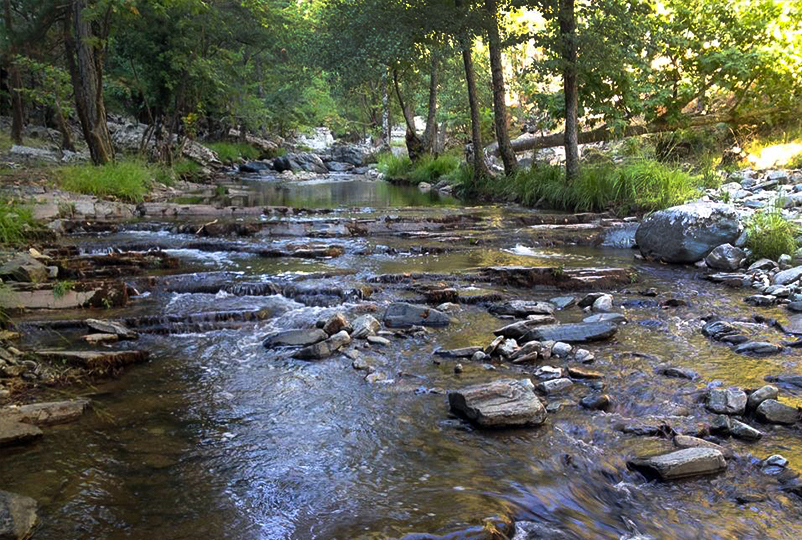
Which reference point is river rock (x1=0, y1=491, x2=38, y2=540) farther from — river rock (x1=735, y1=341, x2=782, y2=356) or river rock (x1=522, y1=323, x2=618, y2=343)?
river rock (x1=735, y1=341, x2=782, y2=356)

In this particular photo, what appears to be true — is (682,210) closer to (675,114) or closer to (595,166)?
(595,166)

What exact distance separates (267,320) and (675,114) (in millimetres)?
13948

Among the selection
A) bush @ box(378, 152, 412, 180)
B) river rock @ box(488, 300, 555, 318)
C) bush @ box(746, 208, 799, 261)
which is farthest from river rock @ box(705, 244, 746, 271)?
bush @ box(378, 152, 412, 180)

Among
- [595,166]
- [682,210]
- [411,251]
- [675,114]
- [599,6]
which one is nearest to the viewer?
[682,210]

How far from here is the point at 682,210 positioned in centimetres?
888

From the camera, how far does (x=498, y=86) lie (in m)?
16.0

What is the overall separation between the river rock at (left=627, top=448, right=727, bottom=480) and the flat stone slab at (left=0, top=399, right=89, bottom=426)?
11.2 feet

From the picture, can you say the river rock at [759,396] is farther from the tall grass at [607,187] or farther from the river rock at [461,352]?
the tall grass at [607,187]

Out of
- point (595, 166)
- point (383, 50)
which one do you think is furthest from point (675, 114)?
point (383, 50)

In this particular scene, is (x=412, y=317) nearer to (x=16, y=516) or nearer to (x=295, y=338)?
(x=295, y=338)

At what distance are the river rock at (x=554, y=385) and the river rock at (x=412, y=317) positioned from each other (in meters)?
1.78

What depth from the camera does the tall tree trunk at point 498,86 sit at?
14586 millimetres

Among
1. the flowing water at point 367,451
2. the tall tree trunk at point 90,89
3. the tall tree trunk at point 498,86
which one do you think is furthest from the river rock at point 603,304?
the tall tree trunk at point 90,89

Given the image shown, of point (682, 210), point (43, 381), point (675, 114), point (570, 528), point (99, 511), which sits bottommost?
point (570, 528)
